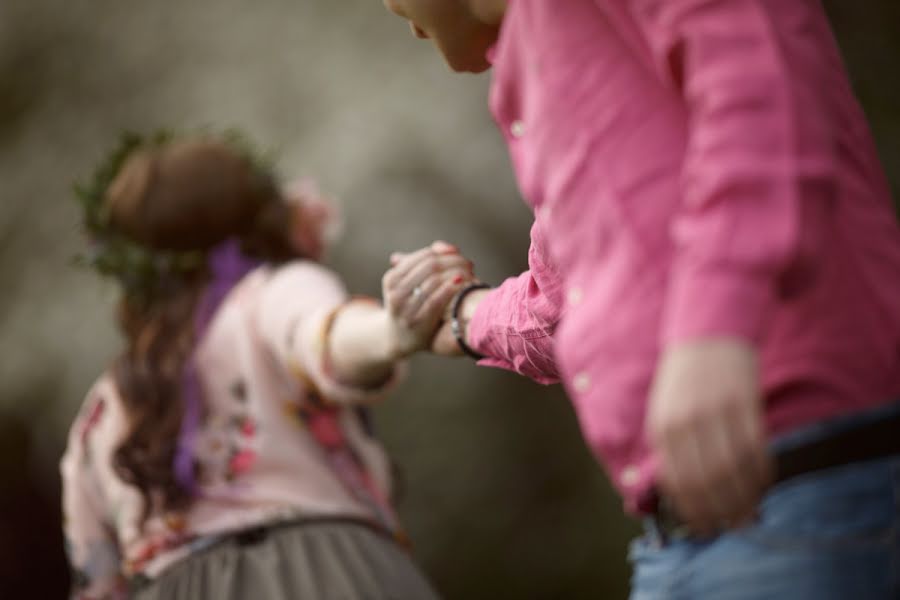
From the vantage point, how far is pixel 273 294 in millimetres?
1534

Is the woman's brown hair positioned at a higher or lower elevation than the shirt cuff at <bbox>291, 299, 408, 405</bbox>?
higher

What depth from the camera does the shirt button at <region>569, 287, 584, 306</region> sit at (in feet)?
2.12

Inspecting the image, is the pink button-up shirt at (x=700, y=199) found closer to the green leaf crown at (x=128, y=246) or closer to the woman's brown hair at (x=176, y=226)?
the woman's brown hair at (x=176, y=226)

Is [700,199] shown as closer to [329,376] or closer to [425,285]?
[425,285]

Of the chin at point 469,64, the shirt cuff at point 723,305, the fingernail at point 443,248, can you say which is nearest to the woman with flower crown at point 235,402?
the fingernail at point 443,248

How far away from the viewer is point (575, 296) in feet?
2.14

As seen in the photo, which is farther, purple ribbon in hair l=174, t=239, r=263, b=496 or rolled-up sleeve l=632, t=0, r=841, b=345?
purple ribbon in hair l=174, t=239, r=263, b=496

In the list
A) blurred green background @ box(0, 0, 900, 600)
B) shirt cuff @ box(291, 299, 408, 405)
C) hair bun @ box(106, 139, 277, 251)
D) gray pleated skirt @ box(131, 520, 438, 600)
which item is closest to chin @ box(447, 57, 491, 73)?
shirt cuff @ box(291, 299, 408, 405)

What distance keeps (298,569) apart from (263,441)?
0.19m

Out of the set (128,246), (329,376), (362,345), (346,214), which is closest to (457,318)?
(362,345)

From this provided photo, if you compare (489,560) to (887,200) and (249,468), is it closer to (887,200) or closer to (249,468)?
(249,468)

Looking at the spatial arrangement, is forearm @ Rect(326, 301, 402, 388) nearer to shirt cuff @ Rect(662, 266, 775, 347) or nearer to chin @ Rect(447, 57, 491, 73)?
chin @ Rect(447, 57, 491, 73)

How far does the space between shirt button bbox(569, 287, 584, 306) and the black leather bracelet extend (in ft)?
1.38

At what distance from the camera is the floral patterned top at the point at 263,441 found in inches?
56.7
